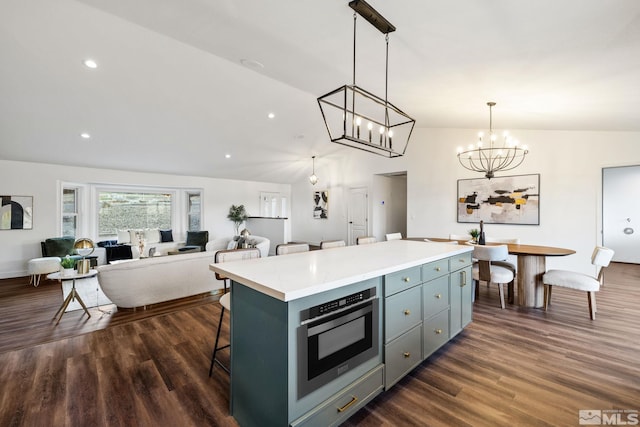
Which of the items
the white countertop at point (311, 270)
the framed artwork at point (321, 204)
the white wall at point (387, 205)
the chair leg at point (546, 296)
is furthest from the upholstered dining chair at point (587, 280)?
the framed artwork at point (321, 204)

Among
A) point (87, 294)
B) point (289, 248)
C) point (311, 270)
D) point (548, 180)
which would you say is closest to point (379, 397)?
point (311, 270)

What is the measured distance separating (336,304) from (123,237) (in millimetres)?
7274

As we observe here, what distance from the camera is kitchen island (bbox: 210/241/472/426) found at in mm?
1335

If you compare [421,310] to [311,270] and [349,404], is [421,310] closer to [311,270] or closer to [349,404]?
[349,404]

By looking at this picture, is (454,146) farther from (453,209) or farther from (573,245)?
(573,245)

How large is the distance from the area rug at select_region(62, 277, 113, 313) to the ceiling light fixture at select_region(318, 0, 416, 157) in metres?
4.10

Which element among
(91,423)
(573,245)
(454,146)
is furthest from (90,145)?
(573,245)

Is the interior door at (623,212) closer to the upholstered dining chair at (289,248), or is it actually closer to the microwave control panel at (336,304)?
the upholstered dining chair at (289,248)

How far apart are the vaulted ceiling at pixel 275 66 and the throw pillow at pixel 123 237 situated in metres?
1.86

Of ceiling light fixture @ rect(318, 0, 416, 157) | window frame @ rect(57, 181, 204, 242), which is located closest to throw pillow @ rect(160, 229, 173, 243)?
window frame @ rect(57, 181, 204, 242)

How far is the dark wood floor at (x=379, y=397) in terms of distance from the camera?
1.75m

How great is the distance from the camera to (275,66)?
341 centimetres

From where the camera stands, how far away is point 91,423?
5.51ft

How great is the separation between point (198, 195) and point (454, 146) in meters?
7.09
